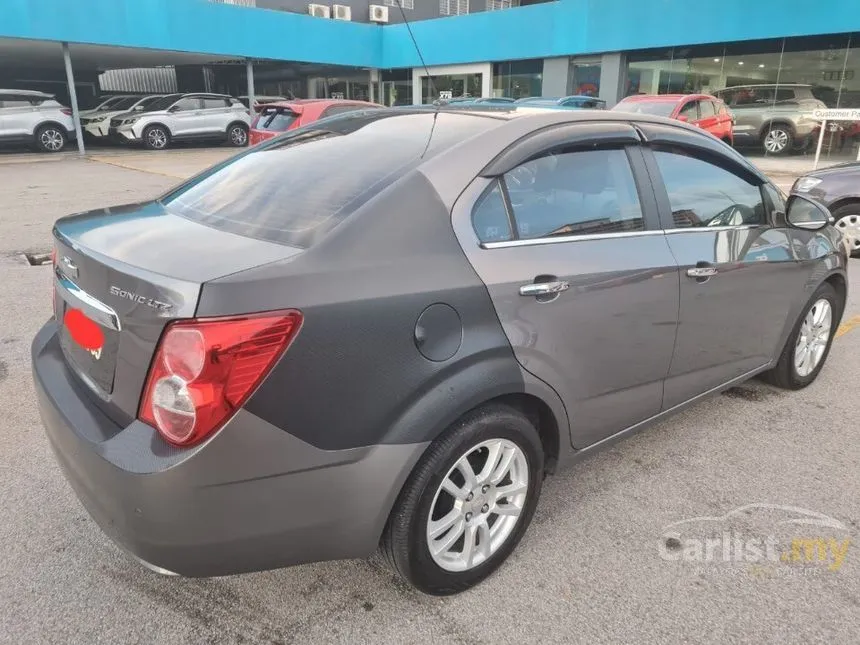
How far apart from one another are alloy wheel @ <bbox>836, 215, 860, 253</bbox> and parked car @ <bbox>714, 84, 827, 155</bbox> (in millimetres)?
11102

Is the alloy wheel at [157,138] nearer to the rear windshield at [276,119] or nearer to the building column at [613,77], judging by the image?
the rear windshield at [276,119]

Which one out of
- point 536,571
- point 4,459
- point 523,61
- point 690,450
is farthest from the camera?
point 523,61

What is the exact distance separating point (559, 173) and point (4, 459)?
2.87 m

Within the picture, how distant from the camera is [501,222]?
7.46 feet

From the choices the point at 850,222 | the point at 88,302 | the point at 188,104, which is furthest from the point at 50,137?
the point at 88,302

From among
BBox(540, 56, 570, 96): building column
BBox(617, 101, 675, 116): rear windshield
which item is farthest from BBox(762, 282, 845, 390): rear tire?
BBox(540, 56, 570, 96): building column

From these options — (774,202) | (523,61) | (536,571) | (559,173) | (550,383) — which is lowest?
(536,571)

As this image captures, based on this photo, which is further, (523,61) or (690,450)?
(523,61)

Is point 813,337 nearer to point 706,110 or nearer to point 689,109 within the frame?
point 689,109

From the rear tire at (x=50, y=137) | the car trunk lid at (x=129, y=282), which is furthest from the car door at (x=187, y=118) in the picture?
the car trunk lid at (x=129, y=282)

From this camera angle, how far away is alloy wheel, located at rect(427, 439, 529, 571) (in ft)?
7.20

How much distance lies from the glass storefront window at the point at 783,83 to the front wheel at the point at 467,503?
18.1 metres

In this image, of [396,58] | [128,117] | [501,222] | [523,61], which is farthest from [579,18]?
[501,222]

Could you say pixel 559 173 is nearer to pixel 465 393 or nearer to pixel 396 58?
pixel 465 393
